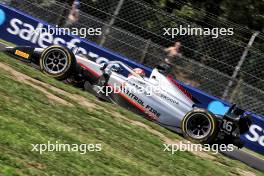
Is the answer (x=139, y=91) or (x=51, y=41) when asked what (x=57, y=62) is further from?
(x=51, y=41)

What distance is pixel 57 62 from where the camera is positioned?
12594 millimetres

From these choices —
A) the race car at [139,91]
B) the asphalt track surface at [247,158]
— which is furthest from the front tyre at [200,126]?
the asphalt track surface at [247,158]

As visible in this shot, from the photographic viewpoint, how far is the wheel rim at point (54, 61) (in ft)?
41.0

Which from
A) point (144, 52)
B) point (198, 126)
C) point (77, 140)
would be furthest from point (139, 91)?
point (77, 140)

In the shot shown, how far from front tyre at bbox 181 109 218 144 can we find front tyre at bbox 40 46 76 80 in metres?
2.79

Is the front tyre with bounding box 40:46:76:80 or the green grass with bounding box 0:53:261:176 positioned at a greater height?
the front tyre with bounding box 40:46:76:80

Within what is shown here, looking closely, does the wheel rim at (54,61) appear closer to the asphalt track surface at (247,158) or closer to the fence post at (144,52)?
the asphalt track surface at (247,158)

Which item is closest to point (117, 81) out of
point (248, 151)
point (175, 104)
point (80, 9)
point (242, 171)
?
point (175, 104)

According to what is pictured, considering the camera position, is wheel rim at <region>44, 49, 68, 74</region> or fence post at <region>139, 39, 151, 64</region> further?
fence post at <region>139, 39, 151, 64</region>

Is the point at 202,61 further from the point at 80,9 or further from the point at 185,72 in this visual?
the point at 80,9

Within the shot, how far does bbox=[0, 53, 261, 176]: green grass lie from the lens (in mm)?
6488

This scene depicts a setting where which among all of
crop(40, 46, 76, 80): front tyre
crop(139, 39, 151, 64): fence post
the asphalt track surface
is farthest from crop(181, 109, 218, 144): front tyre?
crop(139, 39, 151, 64): fence post

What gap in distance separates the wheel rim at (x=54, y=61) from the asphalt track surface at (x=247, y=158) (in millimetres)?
4070

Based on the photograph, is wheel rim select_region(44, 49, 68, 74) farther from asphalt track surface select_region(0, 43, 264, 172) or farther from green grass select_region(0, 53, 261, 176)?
asphalt track surface select_region(0, 43, 264, 172)
